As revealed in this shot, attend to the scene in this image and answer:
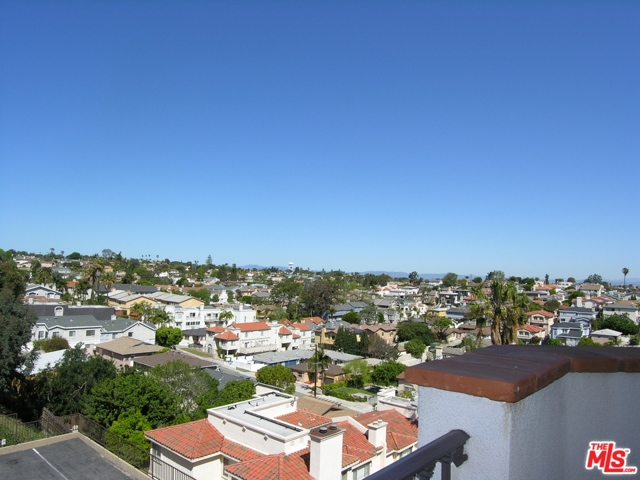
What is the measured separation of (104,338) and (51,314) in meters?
8.16

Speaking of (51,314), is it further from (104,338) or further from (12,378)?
(12,378)

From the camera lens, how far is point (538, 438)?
218 centimetres

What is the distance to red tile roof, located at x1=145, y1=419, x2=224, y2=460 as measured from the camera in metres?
13.8

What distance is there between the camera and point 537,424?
7.08ft

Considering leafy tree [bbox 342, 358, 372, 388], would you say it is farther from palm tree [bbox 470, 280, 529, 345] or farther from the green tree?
the green tree

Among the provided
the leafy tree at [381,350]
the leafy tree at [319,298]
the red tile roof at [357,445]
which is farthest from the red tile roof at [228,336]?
the red tile roof at [357,445]

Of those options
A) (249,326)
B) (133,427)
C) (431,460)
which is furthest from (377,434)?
(249,326)

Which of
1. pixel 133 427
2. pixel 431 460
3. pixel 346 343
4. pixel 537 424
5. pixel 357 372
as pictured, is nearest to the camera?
pixel 431 460

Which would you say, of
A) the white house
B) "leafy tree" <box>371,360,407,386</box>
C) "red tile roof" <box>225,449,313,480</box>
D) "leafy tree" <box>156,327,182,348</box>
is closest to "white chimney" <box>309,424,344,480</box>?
the white house

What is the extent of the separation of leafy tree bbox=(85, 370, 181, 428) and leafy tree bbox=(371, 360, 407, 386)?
2246cm

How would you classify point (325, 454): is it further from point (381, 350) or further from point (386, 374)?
point (381, 350)

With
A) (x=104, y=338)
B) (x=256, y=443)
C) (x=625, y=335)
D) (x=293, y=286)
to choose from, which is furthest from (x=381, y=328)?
(x=256, y=443)

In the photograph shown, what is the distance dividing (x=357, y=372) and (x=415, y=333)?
21.2m

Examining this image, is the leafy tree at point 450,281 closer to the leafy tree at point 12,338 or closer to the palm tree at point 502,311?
the palm tree at point 502,311
